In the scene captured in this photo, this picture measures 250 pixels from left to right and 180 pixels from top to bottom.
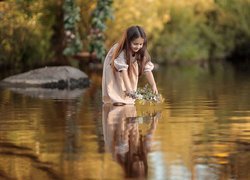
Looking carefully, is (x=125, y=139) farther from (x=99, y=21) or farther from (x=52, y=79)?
(x=99, y=21)

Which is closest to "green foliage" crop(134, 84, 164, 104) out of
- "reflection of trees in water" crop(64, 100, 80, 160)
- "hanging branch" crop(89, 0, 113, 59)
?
"reflection of trees in water" crop(64, 100, 80, 160)

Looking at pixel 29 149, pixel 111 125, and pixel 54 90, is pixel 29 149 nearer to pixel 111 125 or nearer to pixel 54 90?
pixel 111 125

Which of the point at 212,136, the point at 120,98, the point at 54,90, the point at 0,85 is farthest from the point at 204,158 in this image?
the point at 0,85

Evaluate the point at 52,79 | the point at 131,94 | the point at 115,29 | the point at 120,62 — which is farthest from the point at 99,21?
the point at 115,29

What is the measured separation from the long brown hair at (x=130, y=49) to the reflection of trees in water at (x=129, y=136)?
643mm

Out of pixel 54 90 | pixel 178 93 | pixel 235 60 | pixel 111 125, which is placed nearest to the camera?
pixel 111 125

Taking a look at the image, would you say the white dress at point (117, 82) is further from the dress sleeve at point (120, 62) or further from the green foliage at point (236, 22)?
the green foliage at point (236, 22)

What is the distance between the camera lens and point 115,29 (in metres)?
30.7

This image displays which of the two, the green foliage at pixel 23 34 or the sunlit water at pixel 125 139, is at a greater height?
the green foliage at pixel 23 34

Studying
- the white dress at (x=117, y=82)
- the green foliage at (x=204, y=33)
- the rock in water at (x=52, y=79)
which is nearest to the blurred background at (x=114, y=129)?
the white dress at (x=117, y=82)

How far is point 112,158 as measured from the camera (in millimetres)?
7086

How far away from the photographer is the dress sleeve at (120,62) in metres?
11.6

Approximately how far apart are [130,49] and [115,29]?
19148mm

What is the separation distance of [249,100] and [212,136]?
193 inches
